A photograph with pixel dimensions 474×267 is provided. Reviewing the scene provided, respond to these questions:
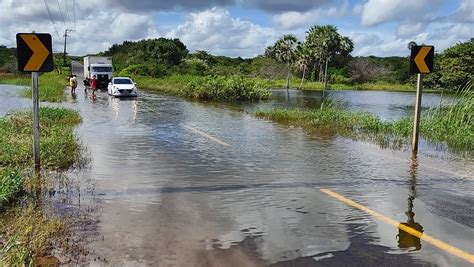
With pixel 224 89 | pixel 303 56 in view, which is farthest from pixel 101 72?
pixel 303 56

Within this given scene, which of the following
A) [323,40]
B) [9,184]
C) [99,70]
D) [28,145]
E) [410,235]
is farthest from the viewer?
[323,40]

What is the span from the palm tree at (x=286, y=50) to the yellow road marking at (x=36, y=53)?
83.7 m

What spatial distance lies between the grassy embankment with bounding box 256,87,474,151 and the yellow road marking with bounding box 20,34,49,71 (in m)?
9.51

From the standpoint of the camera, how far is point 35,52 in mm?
7969

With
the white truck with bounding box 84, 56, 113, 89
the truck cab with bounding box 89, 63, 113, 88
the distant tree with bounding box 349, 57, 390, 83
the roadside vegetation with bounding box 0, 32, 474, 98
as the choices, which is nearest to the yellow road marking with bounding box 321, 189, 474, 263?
the white truck with bounding box 84, 56, 113, 89

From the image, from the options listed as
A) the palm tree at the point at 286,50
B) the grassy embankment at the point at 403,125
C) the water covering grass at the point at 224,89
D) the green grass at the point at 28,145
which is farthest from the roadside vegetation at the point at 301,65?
the green grass at the point at 28,145

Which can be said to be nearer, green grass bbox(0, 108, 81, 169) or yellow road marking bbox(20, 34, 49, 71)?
yellow road marking bbox(20, 34, 49, 71)

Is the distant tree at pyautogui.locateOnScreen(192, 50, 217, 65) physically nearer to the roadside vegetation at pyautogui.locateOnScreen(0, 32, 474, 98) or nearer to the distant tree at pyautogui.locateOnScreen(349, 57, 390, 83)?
the roadside vegetation at pyautogui.locateOnScreen(0, 32, 474, 98)

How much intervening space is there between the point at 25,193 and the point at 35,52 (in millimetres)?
2386

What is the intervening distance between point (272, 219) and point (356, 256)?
1.51 m

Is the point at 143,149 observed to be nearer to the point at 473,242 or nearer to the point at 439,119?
the point at 473,242

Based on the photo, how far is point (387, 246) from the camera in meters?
5.23

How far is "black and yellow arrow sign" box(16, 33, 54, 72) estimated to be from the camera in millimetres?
7871

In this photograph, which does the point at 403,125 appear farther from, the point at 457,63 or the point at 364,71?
the point at 364,71
